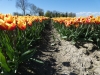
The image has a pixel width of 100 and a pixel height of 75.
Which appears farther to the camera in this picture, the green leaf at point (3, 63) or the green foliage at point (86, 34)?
the green foliage at point (86, 34)

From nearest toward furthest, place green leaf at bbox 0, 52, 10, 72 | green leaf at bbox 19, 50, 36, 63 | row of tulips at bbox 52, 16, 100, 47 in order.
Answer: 1. green leaf at bbox 0, 52, 10, 72
2. green leaf at bbox 19, 50, 36, 63
3. row of tulips at bbox 52, 16, 100, 47

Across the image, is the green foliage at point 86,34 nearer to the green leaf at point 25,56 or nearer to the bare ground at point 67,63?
the bare ground at point 67,63

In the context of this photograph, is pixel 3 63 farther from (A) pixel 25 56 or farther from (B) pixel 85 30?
(B) pixel 85 30

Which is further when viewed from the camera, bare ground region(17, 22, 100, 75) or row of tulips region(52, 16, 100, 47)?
row of tulips region(52, 16, 100, 47)

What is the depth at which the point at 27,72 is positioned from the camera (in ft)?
14.1

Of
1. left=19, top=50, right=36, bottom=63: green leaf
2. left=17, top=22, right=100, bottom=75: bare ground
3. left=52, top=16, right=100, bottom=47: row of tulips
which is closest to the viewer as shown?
left=19, top=50, right=36, bottom=63: green leaf

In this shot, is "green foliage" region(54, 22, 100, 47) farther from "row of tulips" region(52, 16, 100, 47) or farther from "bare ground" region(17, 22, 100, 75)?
"bare ground" region(17, 22, 100, 75)

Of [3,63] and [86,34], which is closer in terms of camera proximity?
[3,63]

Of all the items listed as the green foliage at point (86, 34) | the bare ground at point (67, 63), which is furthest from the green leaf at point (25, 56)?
the green foliage at point (86, 34)

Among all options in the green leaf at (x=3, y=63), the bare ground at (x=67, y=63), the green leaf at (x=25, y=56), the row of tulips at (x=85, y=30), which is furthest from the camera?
the row of tulips at (x=85, y=30)

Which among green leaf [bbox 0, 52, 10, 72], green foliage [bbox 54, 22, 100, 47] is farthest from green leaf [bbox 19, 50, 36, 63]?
green foliage [bbox 54, 22, 100, 47]

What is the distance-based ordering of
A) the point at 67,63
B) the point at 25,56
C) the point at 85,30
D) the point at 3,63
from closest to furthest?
the point at 3,63 < the point at 25,56 < the point at 67,63 < the point at 85,30

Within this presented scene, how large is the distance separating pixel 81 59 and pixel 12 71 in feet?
10.9

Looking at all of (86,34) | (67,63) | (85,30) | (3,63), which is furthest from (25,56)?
(85,30)
